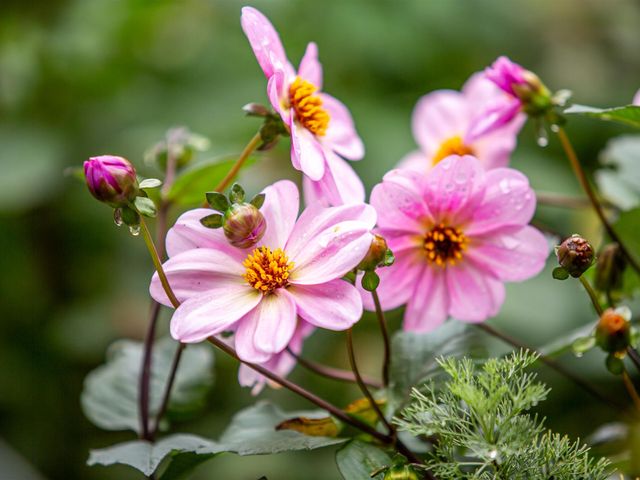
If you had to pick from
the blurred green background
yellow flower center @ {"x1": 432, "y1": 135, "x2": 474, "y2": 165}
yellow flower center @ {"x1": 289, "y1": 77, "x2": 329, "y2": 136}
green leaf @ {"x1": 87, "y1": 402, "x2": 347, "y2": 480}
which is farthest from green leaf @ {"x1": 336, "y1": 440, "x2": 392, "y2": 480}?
the blurred green background

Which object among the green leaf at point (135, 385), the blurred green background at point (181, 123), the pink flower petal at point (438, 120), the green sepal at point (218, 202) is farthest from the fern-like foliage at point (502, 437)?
the blurred green background at point (181, 123)

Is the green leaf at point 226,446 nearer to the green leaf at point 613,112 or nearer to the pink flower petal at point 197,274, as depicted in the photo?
the pink flower petal at point 197,274

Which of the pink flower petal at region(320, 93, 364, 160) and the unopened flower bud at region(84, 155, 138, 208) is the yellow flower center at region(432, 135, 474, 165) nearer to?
the pink flower petal at region(320, 93, 364, 160)

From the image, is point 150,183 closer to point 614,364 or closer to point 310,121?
point 310,121

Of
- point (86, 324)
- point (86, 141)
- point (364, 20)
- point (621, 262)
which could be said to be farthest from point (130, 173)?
point (364, 20)

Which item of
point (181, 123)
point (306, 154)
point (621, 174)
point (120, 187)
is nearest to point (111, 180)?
point (120, 187)
